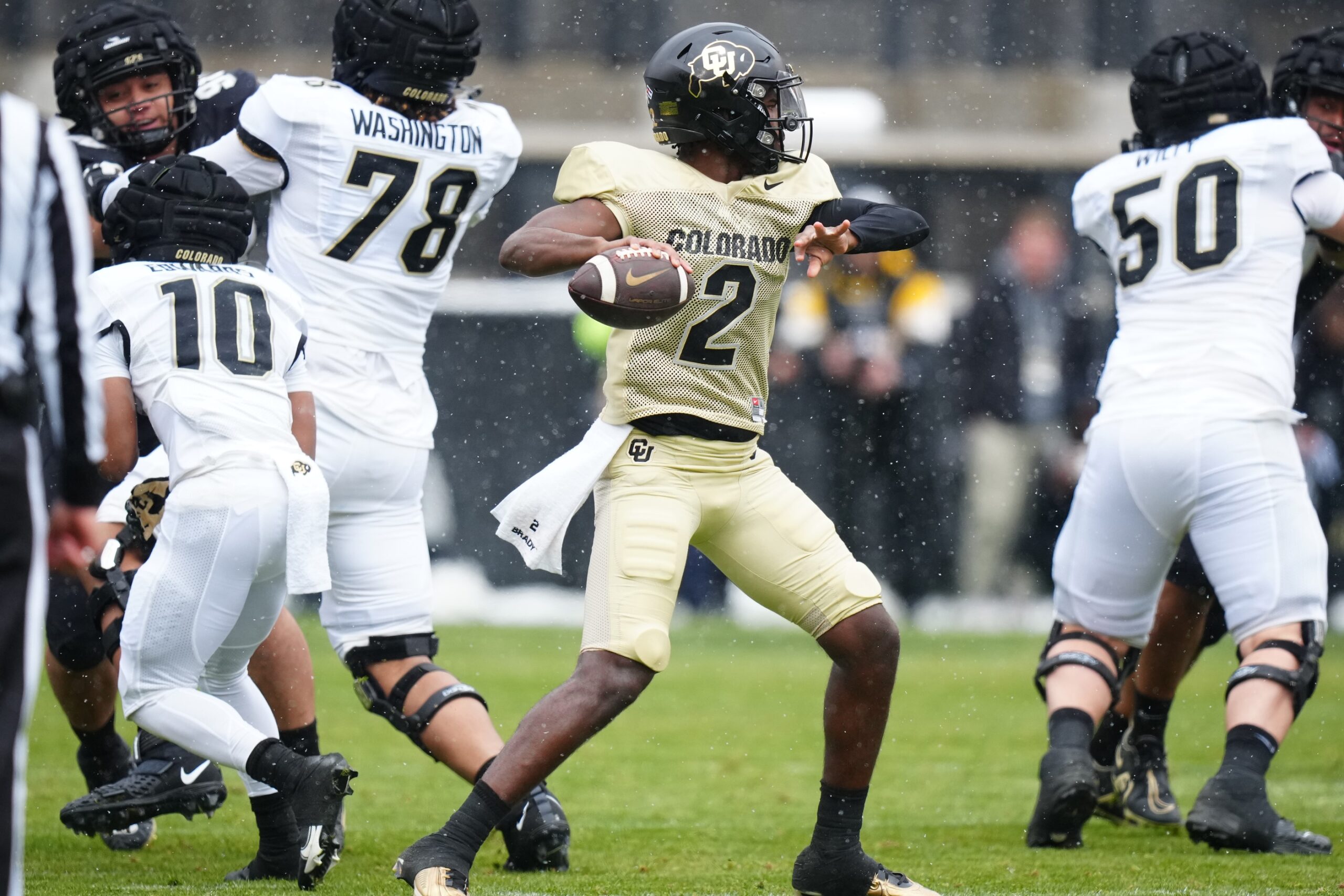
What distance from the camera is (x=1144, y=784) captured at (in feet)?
17.7

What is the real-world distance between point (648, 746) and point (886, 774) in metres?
1.10

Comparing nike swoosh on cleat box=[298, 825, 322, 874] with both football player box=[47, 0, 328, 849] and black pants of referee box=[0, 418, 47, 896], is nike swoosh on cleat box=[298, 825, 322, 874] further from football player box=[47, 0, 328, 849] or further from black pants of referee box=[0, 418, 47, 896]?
black pants of referee box=[0, 418, 47, 896]

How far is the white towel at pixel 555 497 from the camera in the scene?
4.02 meters

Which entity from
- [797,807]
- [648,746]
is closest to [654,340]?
[797,807]

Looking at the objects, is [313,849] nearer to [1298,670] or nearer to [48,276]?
[48,276]

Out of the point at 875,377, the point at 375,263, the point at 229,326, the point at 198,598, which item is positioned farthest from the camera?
the point at 875,377

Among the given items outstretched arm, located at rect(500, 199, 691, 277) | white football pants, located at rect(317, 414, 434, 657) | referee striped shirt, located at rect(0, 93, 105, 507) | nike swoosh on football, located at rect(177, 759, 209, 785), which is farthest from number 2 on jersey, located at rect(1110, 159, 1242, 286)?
referee striped shirt, located at rect(0, 93, 105, 507)

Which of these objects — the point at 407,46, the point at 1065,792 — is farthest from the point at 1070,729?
the point at 407,46

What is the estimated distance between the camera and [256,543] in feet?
13.4

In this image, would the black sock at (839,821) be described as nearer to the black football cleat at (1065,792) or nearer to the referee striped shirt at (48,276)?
the black football cleat at (1065,792)

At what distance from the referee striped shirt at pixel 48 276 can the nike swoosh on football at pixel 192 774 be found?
1.95 metres

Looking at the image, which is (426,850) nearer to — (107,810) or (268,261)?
(107,810)

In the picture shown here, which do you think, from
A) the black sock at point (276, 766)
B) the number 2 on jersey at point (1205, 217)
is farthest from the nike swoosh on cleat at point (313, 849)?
the number 2 on jersey at point (1205, 217)

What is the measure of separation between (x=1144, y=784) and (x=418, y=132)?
2.97 m
